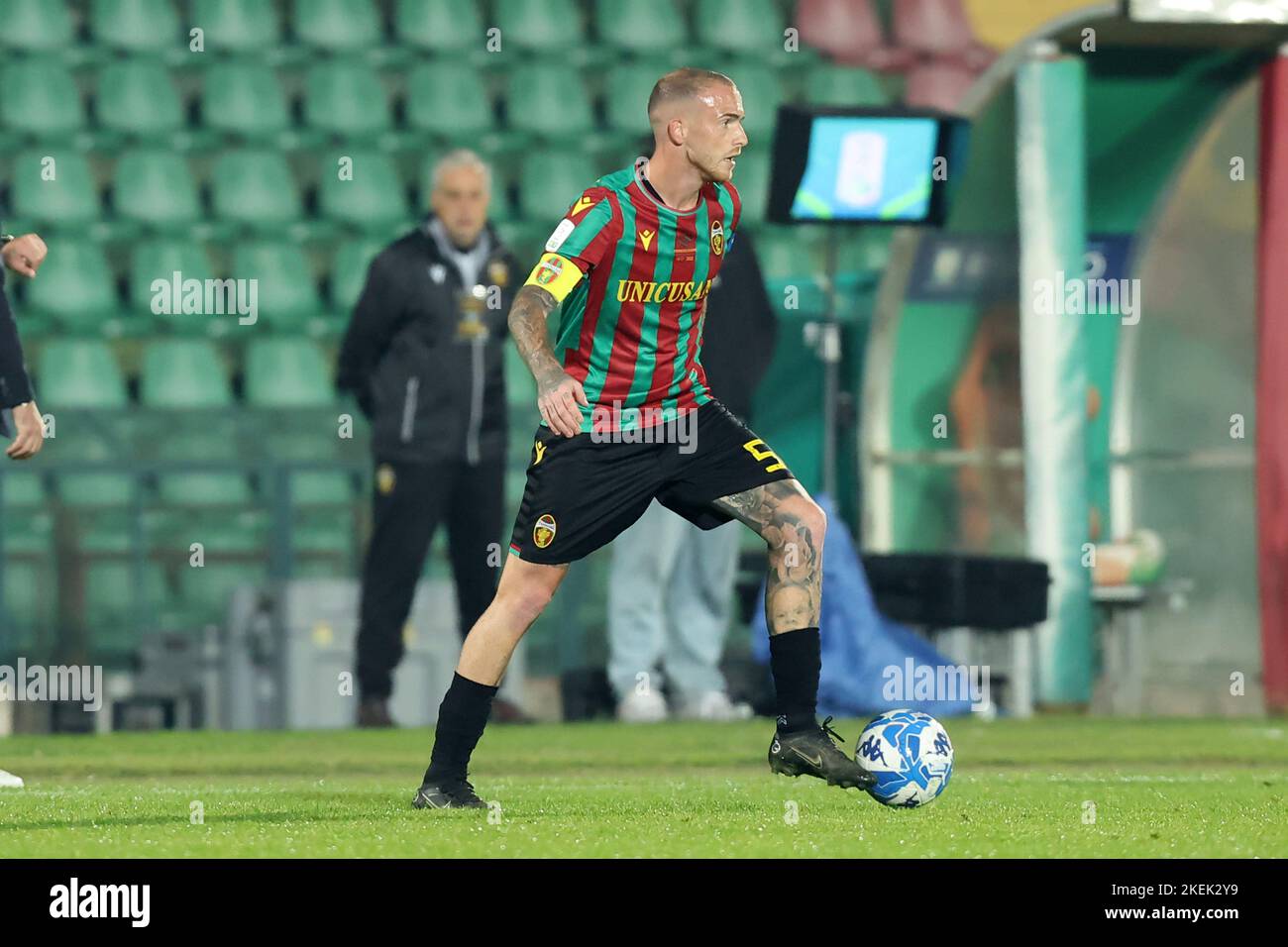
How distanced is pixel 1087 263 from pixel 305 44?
14.7 feet

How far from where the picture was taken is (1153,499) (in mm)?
12031

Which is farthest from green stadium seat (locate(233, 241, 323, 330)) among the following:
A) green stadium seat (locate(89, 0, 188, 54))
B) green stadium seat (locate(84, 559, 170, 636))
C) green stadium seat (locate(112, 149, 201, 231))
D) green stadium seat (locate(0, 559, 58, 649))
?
green stadium seat (locate(0, 559, 58, 649))

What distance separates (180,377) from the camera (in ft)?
41.1

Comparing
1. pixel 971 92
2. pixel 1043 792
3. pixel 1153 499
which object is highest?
pixel 971 92

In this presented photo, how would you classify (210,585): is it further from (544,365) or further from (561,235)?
(544,365)

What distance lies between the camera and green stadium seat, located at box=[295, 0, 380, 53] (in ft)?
44.4

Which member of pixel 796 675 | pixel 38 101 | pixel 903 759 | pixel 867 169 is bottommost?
pixel 903 759

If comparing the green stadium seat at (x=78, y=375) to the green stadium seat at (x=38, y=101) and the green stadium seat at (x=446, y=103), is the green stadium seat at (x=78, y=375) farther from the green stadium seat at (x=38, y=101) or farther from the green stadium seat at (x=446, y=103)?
the green stadium seat at (x=446, y=103)

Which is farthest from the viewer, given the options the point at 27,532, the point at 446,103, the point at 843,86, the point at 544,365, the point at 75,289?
the point at 843,86

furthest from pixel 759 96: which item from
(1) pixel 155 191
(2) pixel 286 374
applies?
(1) pixel 155 191

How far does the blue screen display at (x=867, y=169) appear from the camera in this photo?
1031 cm

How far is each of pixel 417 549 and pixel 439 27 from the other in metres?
4.67
